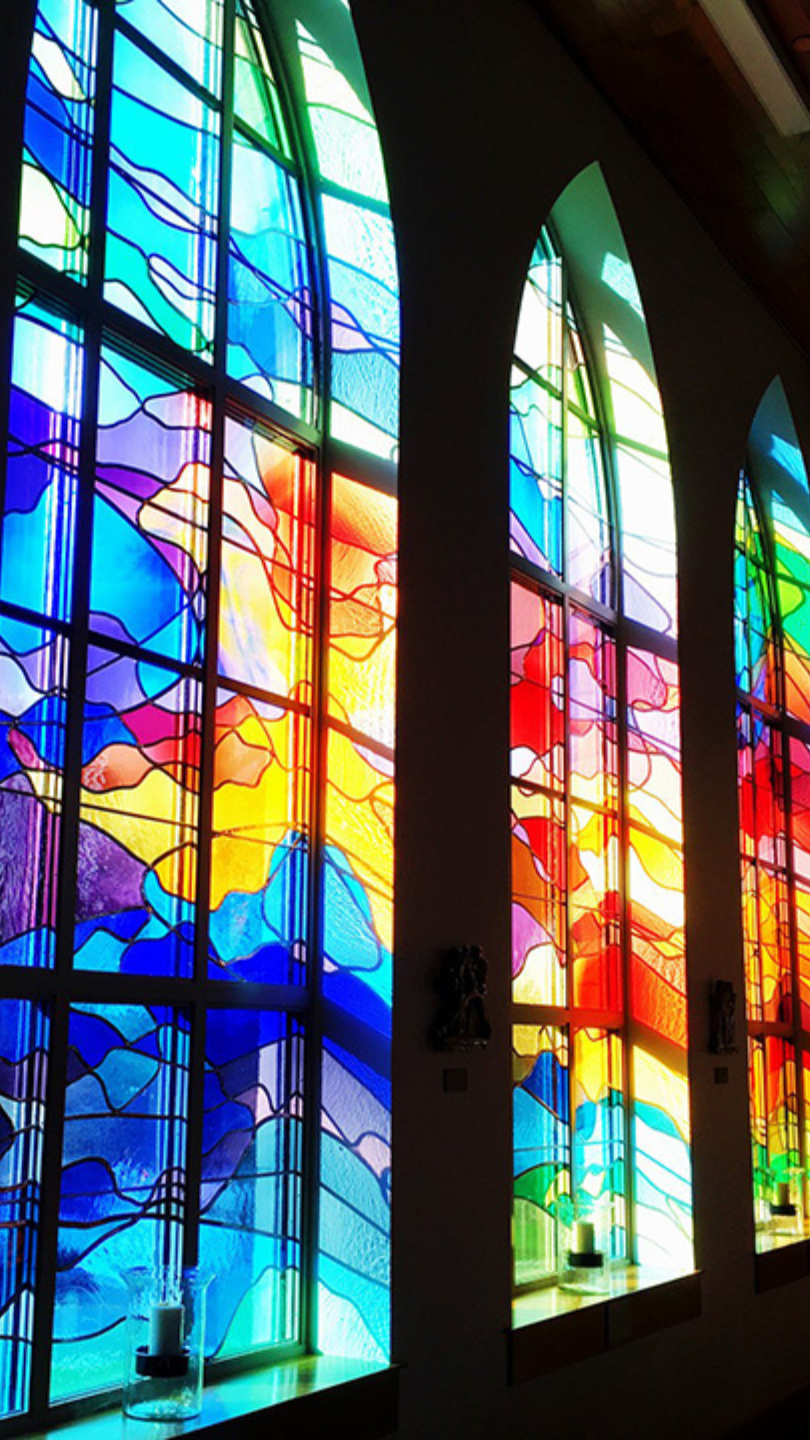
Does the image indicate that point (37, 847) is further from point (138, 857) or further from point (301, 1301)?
point (301, 1301)

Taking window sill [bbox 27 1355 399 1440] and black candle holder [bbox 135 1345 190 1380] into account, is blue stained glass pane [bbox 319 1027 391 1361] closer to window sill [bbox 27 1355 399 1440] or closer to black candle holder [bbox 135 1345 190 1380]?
window sill [bbox 27 1355 399 1440]

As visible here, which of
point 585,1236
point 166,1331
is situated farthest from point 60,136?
point 585,1236

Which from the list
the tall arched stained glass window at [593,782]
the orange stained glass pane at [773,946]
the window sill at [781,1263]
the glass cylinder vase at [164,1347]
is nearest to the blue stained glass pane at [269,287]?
the tall arched stained glass window at [593,782]

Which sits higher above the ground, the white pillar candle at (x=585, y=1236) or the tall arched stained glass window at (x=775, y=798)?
the tall arched stained glass window at (x=775, y=798)

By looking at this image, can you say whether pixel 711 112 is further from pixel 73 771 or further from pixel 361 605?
pixel 73 771

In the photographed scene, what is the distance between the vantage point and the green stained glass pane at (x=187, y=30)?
13.7 ft

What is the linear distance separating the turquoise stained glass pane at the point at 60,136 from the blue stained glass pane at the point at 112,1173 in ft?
5.63

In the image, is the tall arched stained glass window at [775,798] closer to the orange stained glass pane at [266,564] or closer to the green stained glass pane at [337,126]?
the green stained glass pane at [337,126]

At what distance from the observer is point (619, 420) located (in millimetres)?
6621

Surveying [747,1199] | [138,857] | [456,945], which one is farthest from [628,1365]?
[138,857]

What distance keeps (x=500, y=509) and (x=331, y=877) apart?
135 centimetres

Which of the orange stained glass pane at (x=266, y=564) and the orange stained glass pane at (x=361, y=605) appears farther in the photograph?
the orange stained glass pane at (x=361, y=605)

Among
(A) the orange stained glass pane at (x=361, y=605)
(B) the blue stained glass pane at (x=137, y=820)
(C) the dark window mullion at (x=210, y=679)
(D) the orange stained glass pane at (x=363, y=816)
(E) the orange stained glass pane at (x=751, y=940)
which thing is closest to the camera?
(B) the blue stained glass pane at (x=137, y=820)

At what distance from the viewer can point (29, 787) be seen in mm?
3447
